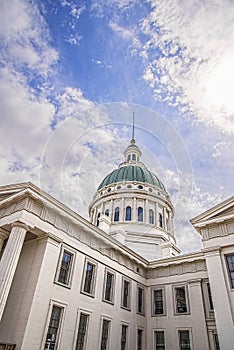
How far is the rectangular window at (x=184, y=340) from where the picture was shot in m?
23.7

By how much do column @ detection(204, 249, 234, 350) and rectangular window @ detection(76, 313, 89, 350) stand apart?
915 centimetres

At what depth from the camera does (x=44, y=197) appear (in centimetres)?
2012

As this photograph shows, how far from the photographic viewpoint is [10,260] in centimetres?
1716

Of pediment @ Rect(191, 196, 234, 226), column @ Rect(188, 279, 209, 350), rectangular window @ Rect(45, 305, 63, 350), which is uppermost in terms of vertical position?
pediment @ Rect(191, 196, 234, 226)

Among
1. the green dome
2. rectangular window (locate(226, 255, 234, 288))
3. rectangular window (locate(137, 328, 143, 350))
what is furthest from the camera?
the green dome

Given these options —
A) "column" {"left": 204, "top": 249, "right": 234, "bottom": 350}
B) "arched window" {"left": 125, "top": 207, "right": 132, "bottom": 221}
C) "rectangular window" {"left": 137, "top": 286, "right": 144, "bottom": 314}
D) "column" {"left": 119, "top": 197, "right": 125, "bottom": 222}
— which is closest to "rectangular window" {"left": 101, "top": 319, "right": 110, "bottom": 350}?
"rectangular window" {"left": 137, "top": 286, "right": 144, "bottom": 314}

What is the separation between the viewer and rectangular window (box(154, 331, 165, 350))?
24984mm

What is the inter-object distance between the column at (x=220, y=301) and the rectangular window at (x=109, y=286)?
8.57m

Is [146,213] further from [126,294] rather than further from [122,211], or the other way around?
[126,294]

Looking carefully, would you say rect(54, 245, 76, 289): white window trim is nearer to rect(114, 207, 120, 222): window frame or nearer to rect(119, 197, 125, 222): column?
rect(119, 197, 125, 222): column

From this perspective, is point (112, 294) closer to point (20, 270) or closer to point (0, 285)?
point (20, 270)

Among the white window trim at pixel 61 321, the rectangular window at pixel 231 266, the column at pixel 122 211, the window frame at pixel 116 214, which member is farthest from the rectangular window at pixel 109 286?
the window frame at pixel 116 214

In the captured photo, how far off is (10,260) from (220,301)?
14.0 meters

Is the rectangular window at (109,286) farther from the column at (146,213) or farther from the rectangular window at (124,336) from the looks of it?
the column at (146,213)
